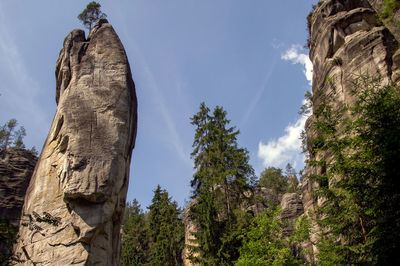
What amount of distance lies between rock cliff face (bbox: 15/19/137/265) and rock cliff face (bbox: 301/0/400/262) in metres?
11.6

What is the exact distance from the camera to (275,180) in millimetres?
48469

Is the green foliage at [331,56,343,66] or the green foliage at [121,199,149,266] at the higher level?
the green foliage at [331,56,343,66]

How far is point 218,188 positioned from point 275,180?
29.7 metres

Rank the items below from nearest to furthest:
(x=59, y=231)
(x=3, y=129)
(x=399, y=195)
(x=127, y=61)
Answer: (x=399, y=195)
(x=59, y=231)
(x=127, y=61)
(x=3, y=129)

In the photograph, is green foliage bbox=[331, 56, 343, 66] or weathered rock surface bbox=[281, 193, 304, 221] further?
weathered rock surface bbox=[281, 193, 304, 221]

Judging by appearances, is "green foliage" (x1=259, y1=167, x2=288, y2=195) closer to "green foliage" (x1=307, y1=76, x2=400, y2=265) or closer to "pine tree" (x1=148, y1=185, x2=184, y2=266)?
"pine tree" (x1=148, y1=185, x2=184, y2=266)

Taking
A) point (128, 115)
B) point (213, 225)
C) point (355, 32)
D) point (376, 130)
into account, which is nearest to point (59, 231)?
point (128, 115)

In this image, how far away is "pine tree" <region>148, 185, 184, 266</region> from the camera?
28.2m

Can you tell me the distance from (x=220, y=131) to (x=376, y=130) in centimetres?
1434

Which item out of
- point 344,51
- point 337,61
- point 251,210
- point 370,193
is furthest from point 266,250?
point 344,51

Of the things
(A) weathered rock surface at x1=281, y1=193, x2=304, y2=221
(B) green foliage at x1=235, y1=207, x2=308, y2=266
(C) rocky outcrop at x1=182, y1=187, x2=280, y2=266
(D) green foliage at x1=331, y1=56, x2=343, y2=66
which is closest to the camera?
(B) green foliage at x1=235, y1=207, x2=308, y2=266

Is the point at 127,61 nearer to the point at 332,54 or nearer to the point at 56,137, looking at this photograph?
the point at 56,137

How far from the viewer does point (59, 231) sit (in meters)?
13.4

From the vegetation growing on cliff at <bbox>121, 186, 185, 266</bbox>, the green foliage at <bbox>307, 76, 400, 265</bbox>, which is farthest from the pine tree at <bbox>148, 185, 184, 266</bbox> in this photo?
the green foliage at <bbox>307, 76, 400, 265</bbox>
